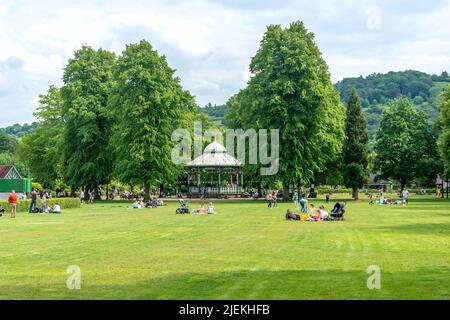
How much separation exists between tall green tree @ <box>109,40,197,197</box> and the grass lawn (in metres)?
35.6

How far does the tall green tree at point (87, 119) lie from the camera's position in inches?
2813

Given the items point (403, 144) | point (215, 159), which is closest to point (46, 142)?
point (215, 159)

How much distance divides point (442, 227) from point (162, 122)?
136 feet

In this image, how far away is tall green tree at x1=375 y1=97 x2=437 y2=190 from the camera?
8625cm

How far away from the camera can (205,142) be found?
94.6 m

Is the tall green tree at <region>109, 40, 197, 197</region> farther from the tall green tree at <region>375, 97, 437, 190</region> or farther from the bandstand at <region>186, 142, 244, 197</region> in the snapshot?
the tall green tree at <region>375, 97, 437, 190</region>

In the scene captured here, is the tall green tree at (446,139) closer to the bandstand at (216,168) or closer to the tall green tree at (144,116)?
the bandstand at (216,168)

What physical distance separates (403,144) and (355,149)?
31.7 feet

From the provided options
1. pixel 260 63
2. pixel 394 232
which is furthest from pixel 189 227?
pixel 260 63

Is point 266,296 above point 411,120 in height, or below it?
below

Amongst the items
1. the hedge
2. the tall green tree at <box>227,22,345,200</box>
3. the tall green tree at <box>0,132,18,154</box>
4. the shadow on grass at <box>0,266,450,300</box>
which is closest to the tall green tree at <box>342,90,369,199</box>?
the tall green tree at <box>227,22,345,200</box>

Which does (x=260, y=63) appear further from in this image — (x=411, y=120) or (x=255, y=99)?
(x=411, y=120)

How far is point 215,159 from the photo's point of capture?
3078 inches

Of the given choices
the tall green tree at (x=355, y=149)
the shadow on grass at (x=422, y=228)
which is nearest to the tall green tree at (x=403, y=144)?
the tall green tree at (x=355, y=149)
